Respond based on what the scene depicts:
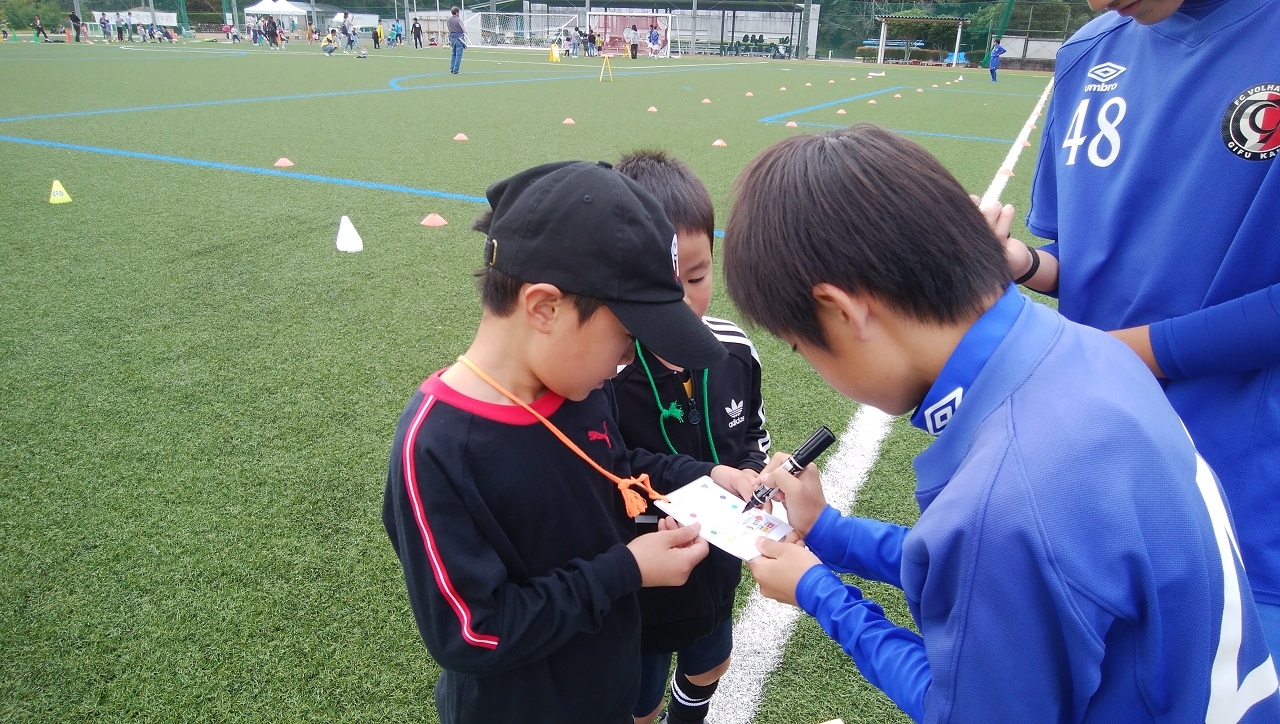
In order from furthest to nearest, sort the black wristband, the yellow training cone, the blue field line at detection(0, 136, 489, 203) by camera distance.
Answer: the blue field line at detection(0, 136, 489, 203)
the yellow training cone
the black wristband

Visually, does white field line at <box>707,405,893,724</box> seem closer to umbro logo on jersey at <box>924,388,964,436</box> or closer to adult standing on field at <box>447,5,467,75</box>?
umbro logo on jersey at <box>924,388,964,436</box>

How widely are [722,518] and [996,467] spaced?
0.72 m

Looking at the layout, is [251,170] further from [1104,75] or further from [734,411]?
[1104,75]

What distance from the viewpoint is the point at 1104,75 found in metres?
1.55

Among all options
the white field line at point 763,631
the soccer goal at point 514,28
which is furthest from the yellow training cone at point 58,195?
the soccer goal at point 514,28

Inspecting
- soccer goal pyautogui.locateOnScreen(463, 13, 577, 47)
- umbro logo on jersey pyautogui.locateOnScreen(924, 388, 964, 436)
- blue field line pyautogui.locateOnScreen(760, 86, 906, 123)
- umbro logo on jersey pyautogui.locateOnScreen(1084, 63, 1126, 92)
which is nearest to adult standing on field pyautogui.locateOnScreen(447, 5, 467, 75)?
blue field line pyautogui.locateOnScreen(760, 86, 906, 123)

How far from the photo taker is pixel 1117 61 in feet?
5.03

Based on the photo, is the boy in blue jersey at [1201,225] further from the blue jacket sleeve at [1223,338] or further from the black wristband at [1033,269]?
the black wristband at [1033,269]

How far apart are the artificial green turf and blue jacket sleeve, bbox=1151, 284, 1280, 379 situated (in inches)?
50.0

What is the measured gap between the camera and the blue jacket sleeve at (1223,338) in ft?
3.99

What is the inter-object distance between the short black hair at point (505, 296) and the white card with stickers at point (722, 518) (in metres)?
0.48

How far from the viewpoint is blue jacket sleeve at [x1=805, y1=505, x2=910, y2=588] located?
4.72 feet

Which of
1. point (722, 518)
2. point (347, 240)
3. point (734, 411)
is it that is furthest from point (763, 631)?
point (347, 240)

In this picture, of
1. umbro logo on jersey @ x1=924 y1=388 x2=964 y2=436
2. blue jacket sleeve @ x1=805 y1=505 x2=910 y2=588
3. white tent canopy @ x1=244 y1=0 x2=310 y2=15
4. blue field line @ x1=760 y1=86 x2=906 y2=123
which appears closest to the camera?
umbro logo on jersey @ x1=924 y1=388 x2=964 y2=436
